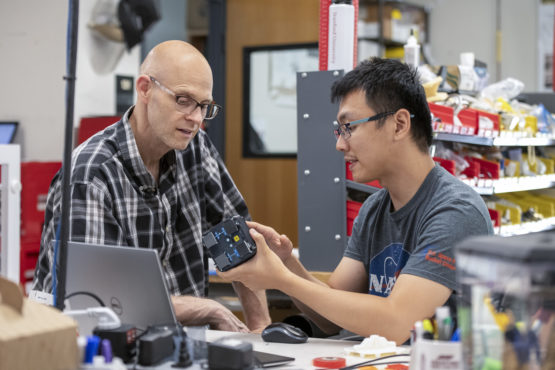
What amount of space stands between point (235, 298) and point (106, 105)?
2158mm

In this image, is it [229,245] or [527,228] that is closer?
[229,245]

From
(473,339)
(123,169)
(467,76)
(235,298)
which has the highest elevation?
(467,76)

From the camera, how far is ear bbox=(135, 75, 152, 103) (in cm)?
210

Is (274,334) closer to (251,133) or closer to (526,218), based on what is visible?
(526,218)

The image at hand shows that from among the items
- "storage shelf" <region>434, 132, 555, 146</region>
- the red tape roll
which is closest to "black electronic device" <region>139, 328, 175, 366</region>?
the red tape roll

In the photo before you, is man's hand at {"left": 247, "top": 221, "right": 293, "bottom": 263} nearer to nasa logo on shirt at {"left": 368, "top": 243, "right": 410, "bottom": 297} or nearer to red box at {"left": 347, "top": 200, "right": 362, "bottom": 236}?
nasa logo on shirt at {"left": 368, "top": 243, "right": 410, "bottom": 297}

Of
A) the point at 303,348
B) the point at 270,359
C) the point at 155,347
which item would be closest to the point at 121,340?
the point at 155,347

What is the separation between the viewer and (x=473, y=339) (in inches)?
37.7

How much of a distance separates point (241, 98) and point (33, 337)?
5.08 m

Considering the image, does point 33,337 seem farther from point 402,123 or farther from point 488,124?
point 488,124

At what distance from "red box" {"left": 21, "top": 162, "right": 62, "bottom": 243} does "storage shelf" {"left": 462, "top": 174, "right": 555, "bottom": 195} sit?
7.49 feet

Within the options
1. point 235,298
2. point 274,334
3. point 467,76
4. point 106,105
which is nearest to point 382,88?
point 274,334

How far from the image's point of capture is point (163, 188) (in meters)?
2.14

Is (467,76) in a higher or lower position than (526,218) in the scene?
higher
